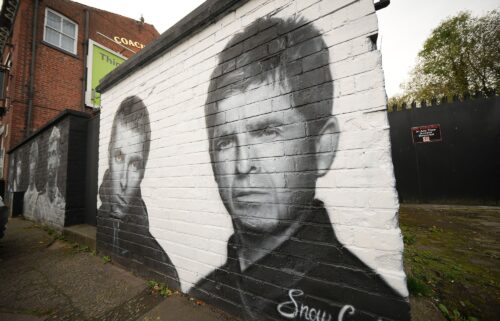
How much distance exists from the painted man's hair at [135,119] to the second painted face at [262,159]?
4.01 feet

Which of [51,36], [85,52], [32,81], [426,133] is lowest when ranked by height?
[426,133]

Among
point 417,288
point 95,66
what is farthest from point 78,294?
point 95,66

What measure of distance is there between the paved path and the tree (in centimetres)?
1592

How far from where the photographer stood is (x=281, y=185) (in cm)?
166

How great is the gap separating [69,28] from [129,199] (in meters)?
12.5

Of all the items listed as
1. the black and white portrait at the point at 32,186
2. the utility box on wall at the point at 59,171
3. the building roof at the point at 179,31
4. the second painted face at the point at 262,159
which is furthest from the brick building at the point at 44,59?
the second painted face at the point at 262,159

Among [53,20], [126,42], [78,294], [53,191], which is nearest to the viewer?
[78,294]

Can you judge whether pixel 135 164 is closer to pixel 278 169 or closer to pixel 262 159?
pixel 262 159

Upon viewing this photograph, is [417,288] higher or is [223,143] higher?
[223,143]

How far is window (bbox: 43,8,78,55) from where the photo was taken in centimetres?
966

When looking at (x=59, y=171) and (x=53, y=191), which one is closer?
(x=59, y=171)

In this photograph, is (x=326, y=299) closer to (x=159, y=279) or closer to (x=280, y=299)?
(x=280, y=299)

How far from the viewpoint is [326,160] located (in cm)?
148

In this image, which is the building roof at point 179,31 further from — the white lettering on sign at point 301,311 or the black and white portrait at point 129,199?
the white lettering on sign at point 301,311
